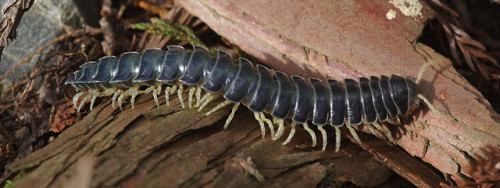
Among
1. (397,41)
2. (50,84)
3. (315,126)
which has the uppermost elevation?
(397,41)

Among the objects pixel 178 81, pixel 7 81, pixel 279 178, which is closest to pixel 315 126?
pixel 279 178

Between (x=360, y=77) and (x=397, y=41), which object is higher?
(x=397, y=41)

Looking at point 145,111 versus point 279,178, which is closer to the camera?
point 279,178

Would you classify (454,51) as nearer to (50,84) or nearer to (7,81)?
(50,84)

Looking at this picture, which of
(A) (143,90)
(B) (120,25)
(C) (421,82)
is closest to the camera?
(C) (421,82)

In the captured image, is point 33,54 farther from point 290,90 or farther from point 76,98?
point 290,90

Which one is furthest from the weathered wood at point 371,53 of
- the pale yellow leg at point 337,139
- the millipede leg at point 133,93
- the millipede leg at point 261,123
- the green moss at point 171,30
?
the millipede leg at point 133,93
